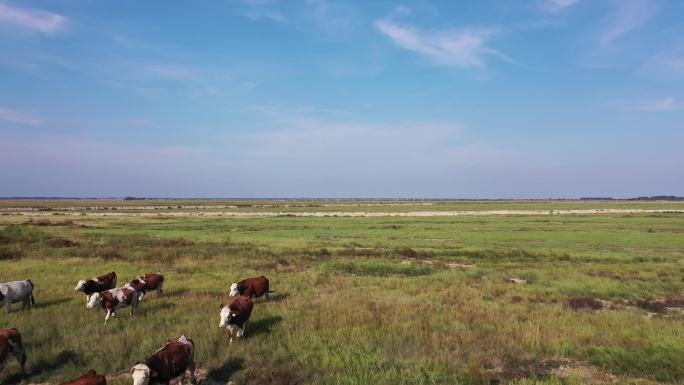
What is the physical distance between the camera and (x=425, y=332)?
36.0 feet

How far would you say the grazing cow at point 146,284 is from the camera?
45.9 ft

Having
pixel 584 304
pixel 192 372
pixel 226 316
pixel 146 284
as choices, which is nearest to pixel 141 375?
pixel 192 372

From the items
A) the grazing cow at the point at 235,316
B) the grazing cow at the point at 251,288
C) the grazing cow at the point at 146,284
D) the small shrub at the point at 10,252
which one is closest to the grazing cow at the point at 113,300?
the grazing cow at the point at 146,284

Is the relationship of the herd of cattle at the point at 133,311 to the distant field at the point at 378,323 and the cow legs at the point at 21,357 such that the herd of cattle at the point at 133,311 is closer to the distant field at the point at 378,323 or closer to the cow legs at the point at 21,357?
the cow legs at the point at 21,357

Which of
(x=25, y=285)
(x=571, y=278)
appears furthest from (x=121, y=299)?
(x=571, y=278)

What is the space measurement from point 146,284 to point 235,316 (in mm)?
6280

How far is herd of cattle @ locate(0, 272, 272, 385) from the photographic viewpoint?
7.15 m

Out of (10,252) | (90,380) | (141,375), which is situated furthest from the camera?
(10,252)

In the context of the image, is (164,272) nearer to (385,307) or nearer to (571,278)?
(385,307)

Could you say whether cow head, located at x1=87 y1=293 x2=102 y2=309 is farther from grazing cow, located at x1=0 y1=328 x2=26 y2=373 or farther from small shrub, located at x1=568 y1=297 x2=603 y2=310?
small shrub, located at x1=568 y1=297 x2=603 y2=310

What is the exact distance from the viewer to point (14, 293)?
12.9m

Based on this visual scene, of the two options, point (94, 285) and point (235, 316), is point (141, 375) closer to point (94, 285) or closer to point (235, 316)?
point (235, 316)

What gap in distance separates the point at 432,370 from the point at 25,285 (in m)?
13.1

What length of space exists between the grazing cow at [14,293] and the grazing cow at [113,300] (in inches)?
105
